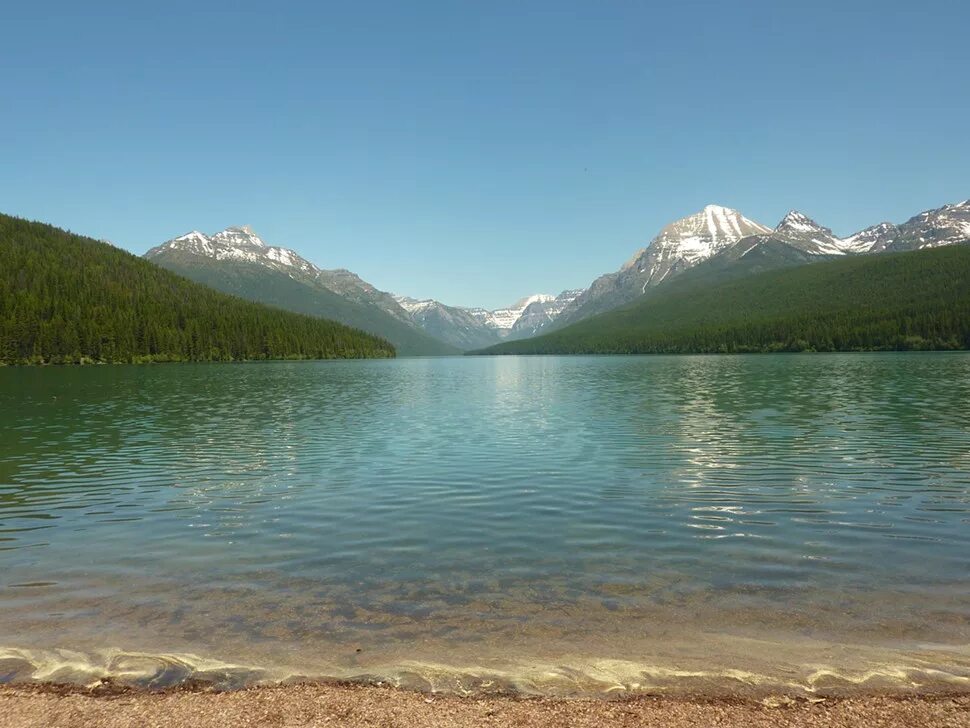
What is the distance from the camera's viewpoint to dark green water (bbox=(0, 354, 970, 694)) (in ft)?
38.2

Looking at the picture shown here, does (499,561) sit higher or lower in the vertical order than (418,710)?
lower

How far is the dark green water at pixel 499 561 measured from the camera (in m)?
11.6

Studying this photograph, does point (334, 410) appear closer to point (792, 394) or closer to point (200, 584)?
point (200, 584)

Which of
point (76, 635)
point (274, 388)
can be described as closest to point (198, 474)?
point (76, 635)

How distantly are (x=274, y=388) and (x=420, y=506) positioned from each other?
3049 inches

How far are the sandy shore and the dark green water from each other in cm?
70

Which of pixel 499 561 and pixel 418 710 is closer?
pixel 418 710

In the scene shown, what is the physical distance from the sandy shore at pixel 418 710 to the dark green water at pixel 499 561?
70 cm

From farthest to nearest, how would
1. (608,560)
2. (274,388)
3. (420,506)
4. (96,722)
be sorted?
(274,388) < (420,506) < (608,560) < (96,722)

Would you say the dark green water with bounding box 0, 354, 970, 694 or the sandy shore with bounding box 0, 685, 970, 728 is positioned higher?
the sandy shore with bounding box 0, 685, 970, 728

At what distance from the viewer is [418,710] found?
9664 mm

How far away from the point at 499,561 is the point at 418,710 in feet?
27.2

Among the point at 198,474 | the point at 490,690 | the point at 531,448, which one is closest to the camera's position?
the point at 490,690

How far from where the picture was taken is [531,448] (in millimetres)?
39156
